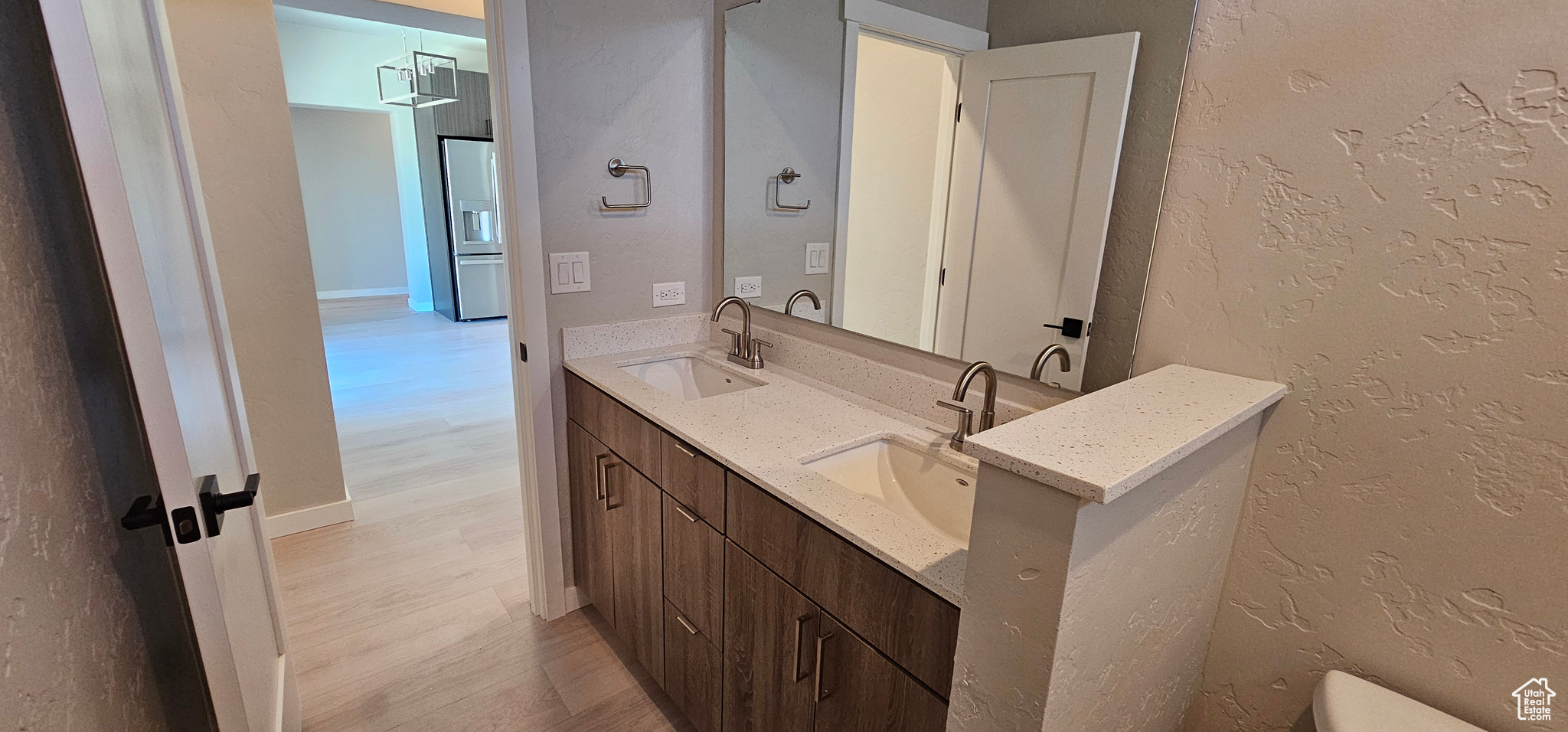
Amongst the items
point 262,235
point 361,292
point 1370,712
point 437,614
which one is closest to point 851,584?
point 1370,712

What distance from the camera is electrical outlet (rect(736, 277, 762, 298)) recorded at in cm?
223

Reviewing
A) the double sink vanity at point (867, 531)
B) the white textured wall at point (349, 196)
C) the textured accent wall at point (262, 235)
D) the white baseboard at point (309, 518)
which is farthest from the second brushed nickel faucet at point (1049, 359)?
the white textured wall at point (349, 196)

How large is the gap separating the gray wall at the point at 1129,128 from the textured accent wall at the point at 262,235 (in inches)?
97.0

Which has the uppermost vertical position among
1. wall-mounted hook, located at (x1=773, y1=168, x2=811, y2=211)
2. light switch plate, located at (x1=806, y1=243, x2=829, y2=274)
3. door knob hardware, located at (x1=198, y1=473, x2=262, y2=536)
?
wall-mounted hook, located at (x1=773, y1=168, x2=811, y2=211)

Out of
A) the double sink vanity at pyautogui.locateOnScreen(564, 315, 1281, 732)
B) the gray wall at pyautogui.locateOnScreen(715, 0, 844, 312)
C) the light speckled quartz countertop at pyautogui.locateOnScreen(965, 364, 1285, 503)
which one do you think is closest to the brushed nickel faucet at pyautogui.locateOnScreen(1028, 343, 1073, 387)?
the double sink vanity at pyautogui.locateOnScreen(564, 315, 1281, 732)

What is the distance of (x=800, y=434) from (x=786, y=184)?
91 centimetres

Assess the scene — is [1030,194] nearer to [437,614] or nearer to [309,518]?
[437,614]

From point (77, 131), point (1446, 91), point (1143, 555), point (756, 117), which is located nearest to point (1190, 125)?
point (1446, 91)

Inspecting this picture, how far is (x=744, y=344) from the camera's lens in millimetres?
2105

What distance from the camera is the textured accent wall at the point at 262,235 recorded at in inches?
89.7

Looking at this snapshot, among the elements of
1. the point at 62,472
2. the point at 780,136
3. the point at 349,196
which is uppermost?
the point at 780,136

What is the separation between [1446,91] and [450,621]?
2.68 meters

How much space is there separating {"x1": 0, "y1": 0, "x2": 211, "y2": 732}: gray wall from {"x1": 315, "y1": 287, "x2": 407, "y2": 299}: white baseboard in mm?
7863

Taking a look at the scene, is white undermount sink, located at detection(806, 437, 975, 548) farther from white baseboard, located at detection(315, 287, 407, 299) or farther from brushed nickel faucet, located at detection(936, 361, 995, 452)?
white baseboard, located at detection(315, 287, 407, 299)
